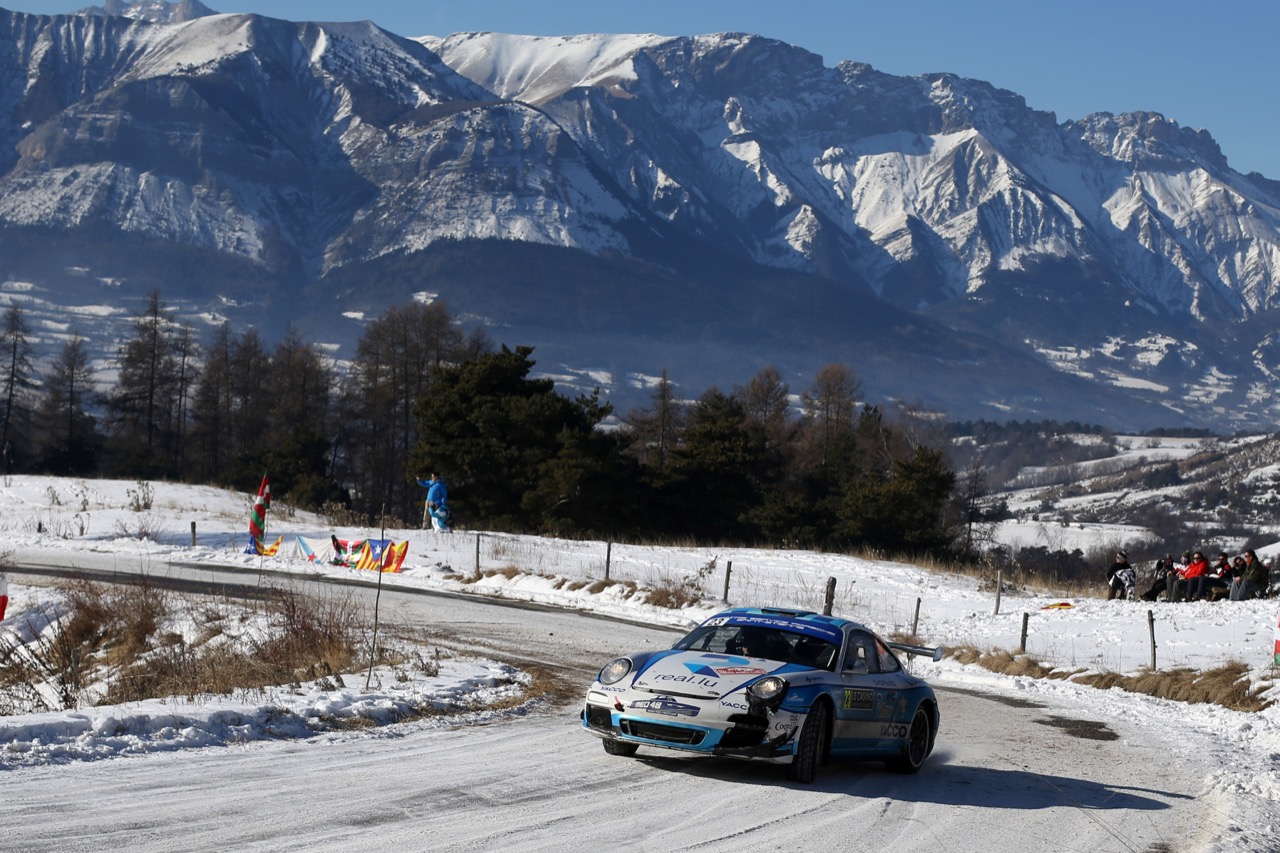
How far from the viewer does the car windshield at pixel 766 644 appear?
471 inches

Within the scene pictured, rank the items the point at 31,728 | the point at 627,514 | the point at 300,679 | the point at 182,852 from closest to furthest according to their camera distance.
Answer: the point at 182,852
the point at 31,728
the point at 300,679
the point at 627,514

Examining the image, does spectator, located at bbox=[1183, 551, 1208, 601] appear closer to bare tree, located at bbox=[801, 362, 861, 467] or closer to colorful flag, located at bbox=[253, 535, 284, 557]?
colorful flag, located at bbox=[253, 535, 284, 557]

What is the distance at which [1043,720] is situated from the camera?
17.5 meters

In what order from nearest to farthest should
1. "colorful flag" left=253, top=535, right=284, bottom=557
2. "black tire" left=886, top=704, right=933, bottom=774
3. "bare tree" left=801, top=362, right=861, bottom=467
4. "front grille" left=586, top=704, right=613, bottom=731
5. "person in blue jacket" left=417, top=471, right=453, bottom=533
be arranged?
1. "front grille" left=586, top=704, right=613, bottom=731
2. "black tire" left=886, top=704, right=933, bottom=774
3. "colorful flag" left=253, top=535, right=284, bottom=557
4. "person in blue jacket" left=417, top=471, right=453, bottom=533
5. "bare tree" left=801, top=362, right=861, bottom=467

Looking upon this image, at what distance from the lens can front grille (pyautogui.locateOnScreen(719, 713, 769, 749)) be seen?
35.4 feet

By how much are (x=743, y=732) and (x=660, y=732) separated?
0.66 meters

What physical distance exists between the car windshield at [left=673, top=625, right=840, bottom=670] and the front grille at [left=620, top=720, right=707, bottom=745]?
133 cm

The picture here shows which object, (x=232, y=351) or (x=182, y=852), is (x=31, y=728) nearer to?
(x=182, y=852)

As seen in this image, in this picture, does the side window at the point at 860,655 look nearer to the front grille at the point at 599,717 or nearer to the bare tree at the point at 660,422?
the front grille at the point at 599,717

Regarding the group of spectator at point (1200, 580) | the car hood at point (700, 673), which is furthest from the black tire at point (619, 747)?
the group of spectator at point (1200, 580)

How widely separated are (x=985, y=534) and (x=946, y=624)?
70987 millimetres

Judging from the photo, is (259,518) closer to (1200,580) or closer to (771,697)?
(1200,580)

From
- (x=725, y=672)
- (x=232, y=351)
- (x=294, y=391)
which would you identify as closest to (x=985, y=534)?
(x=294, y=391)

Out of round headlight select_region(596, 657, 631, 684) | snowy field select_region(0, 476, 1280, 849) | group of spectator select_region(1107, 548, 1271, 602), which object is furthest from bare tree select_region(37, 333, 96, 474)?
round headlight select_region(596, 657, 631, 684)
